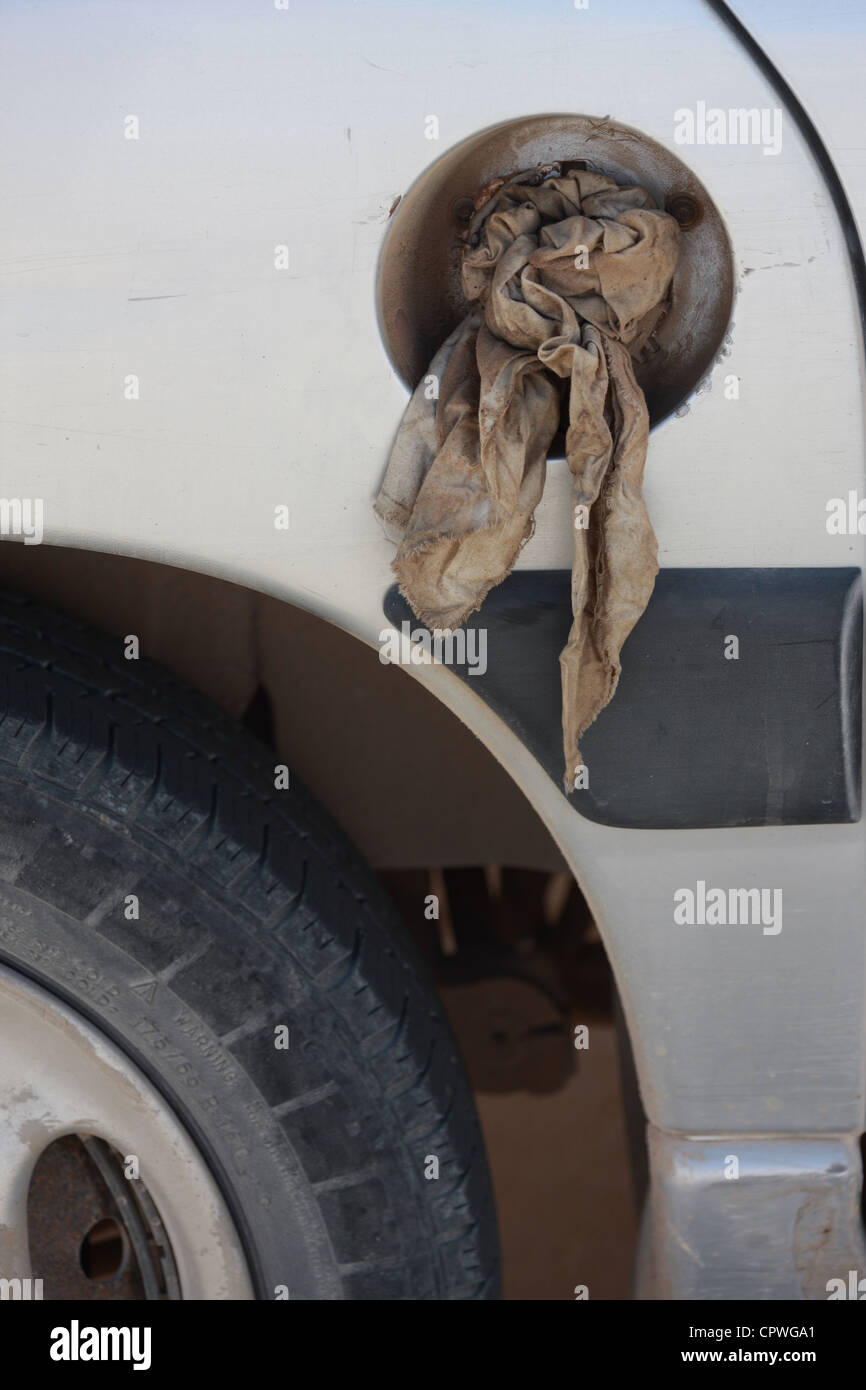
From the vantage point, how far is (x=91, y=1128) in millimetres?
1362

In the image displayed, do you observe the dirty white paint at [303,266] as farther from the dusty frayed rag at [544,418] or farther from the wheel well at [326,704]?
the wheel well at [326,704]

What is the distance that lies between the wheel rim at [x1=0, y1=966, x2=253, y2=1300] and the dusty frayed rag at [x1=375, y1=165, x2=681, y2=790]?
2.09 feet

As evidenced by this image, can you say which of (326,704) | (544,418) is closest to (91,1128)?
(326,704)

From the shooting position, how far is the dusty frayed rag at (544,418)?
1067 mm

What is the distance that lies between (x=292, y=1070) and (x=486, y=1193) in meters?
0.31

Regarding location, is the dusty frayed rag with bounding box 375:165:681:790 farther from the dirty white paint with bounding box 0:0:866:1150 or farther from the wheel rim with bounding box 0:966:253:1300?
the wheel rim with bounding box 0:966:253:1300

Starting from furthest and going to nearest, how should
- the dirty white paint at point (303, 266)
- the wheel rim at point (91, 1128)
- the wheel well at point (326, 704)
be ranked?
the wheel well at point (326, 704)
the wheel rim at point (91, 1128)
the dirty white paint at point (303, 266)

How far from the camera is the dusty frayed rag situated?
3.50ft

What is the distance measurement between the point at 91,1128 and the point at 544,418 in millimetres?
942

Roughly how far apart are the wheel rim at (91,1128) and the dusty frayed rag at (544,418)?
0.64 metres

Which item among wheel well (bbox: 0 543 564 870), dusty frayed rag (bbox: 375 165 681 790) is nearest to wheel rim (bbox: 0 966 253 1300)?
wheel well (bbox: 0 543 564 870)

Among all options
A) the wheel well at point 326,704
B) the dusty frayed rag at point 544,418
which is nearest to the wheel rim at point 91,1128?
the wheel well at point 326,704

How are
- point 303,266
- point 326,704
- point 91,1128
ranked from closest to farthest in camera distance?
point 303,266 → point 91,1128 → point 326,704

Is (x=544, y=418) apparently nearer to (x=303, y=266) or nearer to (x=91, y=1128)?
(x=303, y=266)
